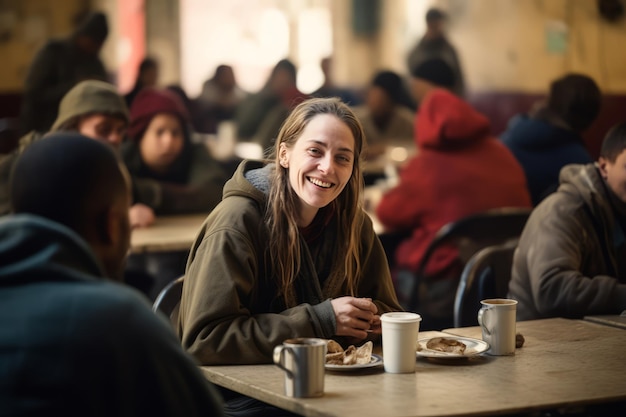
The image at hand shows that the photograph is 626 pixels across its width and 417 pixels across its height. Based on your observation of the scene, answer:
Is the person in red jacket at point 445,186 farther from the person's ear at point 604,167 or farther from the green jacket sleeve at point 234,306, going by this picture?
the green jacket sleeve at point 234,306

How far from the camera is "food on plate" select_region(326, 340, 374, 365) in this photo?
2234mm

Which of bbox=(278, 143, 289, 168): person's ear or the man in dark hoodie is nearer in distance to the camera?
the man in dark hoodie

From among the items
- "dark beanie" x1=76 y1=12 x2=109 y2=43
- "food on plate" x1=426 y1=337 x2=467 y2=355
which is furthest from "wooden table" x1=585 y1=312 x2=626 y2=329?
"dark beanie" x1=76 y1=12 x2=109 y2=43

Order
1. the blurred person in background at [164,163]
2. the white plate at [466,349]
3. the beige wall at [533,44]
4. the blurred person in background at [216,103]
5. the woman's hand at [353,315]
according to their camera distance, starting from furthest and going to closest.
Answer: the blurred person in background at [216,103], the beige wall at [533,44], the blurred person in background at [164,163], the woman's hand at [353,315], the white plate at [466,349]

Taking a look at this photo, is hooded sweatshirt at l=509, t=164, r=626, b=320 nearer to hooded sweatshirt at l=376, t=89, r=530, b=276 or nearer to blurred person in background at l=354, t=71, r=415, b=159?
hooded sweatshirt at l=376, t=89, r=530, b=276

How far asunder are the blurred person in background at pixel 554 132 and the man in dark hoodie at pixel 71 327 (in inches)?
104

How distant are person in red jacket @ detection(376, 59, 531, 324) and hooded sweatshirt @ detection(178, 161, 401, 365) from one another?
1.79 m

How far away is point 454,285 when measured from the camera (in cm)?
440

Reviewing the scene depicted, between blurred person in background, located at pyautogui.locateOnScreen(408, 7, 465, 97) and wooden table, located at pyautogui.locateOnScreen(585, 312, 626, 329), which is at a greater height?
blurred person in background, located at pyautogui.locateOnScreen(408, 7, 465, 97)

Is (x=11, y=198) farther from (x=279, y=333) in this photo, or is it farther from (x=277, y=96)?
(x=277, y=96)

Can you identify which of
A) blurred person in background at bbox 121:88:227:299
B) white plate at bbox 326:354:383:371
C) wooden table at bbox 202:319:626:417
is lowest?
wooden table at bbox 202:319:626:417

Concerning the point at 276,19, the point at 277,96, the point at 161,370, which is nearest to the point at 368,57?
the point at 276,19

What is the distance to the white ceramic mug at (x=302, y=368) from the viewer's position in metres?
1.99

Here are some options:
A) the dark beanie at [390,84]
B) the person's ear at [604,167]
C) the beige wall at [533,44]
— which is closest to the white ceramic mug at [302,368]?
the person's ear at [604,167]
